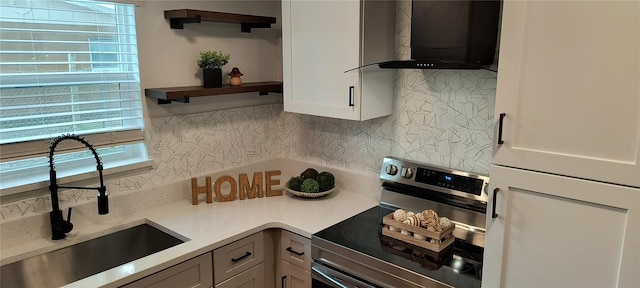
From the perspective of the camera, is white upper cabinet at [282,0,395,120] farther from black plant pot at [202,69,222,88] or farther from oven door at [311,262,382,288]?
oven door at [311,262,382,288]

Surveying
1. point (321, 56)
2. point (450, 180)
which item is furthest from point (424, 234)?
point (321, 56)

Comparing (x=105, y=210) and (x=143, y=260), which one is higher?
(x=105, y=210)

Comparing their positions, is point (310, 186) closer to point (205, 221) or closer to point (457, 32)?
point (205, 221)

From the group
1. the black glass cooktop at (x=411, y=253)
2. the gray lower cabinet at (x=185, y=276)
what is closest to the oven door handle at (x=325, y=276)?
the black glass cooktop at (x=411, y=253)

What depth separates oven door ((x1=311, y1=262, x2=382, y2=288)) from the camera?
1810 millimetres

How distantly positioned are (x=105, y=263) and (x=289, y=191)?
92 cm

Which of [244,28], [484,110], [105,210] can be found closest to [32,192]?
[105,210]

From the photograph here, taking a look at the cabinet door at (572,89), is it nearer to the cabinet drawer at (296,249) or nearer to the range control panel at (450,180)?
the range control panel at (450,180)

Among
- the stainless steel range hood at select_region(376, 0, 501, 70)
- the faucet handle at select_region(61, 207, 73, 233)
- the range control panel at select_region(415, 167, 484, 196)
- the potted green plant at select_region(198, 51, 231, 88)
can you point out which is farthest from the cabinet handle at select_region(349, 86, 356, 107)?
the faucet handle at select_region(61, 207, 73, 233)

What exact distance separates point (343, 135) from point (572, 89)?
1.38 metres

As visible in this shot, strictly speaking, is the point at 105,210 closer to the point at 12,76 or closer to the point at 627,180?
the point at 12,76

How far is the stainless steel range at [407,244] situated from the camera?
1.67 meters

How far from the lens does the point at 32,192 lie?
1860mm

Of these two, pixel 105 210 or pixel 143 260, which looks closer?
pixel 143 260
